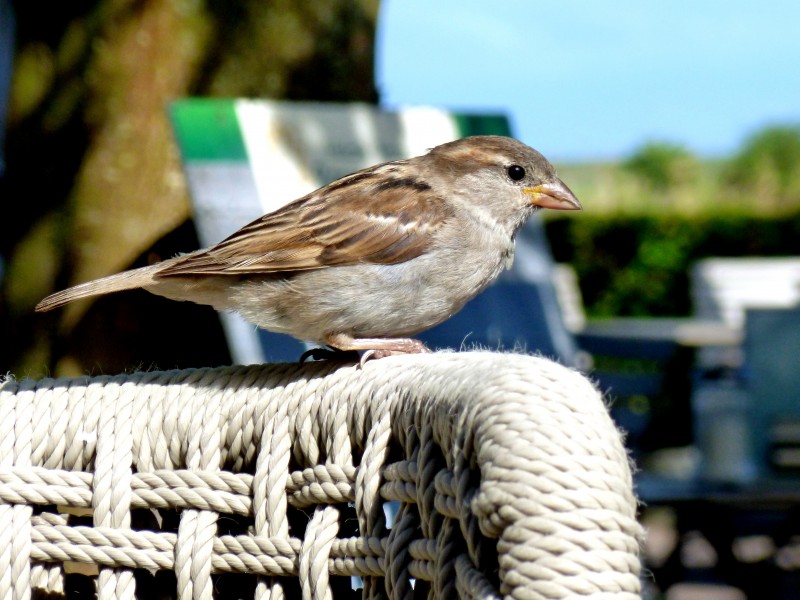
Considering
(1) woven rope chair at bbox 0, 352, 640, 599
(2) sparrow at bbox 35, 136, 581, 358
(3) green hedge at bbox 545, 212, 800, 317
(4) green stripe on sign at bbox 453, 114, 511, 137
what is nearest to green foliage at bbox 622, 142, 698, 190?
(3) green hedge at bbox 545, 212, 800, 317

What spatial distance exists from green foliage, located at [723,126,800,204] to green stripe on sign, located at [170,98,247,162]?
1535cm

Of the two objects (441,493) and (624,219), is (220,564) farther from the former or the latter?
(624,219)

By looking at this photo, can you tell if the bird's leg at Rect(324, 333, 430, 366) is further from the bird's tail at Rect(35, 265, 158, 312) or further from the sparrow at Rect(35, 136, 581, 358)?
the bird's tail at Rect(35, 265, 158, 312)

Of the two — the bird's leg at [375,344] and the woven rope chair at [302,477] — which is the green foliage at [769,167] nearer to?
the bird's leg at [375,344]

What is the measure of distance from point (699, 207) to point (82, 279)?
1446 centimetres

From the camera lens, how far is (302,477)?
1.16 meters

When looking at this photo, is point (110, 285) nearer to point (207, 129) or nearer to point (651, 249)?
point (207, 129)

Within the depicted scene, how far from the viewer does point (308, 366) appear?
1466 millimetres

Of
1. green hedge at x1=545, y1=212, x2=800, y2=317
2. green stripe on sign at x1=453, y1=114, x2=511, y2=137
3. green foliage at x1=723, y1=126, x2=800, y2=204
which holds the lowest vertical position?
green hedge at x1=545, y1=212, x2=800, y2=317

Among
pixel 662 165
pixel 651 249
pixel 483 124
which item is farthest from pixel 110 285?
pixel 662 165

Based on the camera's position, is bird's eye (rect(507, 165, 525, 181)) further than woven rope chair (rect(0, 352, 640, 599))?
Yes

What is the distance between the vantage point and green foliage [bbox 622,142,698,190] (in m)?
22.7

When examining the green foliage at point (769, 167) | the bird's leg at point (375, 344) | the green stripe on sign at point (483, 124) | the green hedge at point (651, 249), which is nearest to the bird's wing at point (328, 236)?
the bird's leg at point (375, 344)

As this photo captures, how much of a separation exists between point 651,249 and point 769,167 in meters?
9.83
